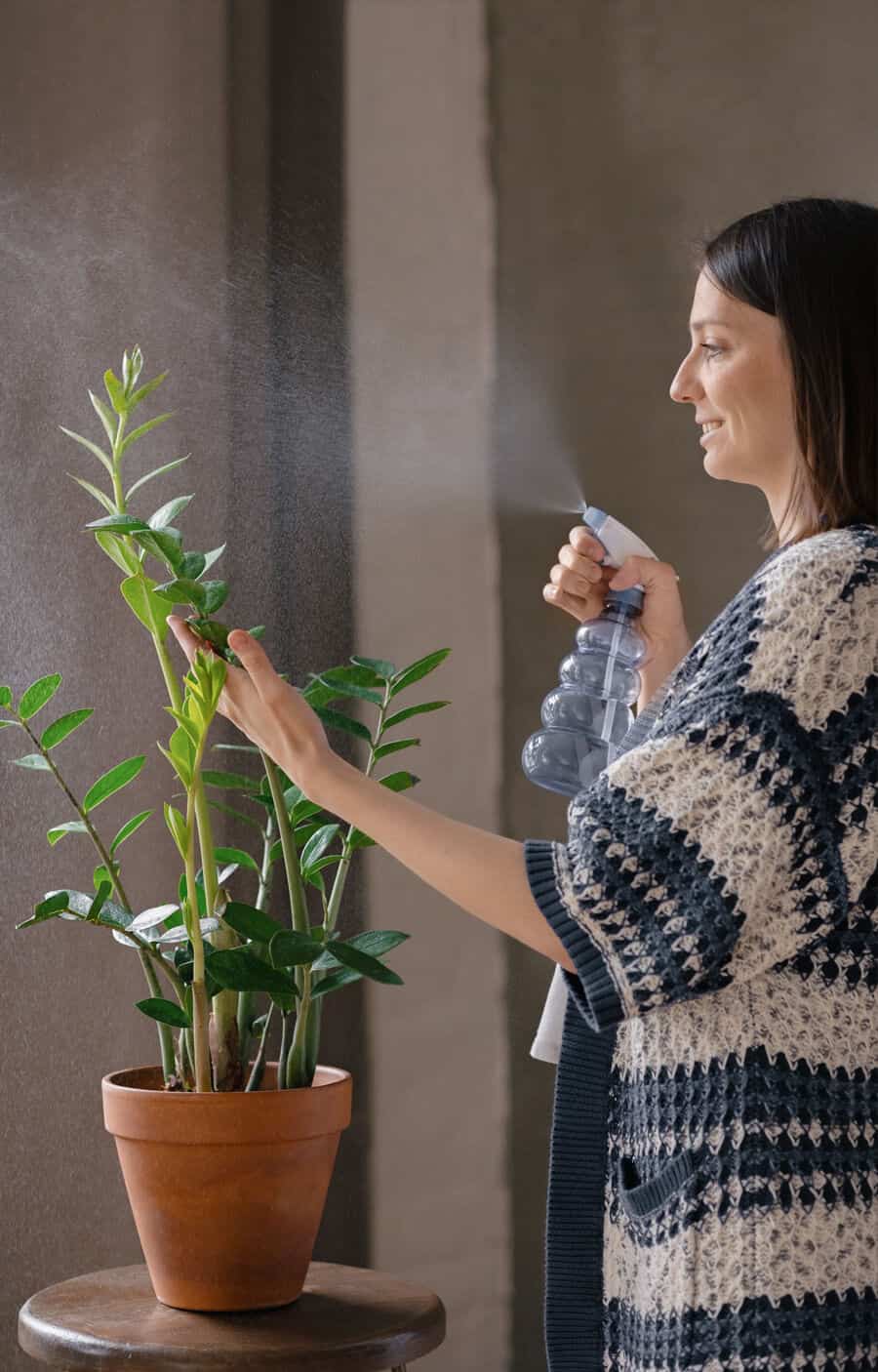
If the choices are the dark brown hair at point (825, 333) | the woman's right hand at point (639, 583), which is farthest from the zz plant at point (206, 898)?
the dark brown hair at point (825, 333)

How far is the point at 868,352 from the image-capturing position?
3.21 feet

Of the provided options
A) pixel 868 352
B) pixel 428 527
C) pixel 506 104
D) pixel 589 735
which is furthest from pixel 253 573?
pixel 868 352

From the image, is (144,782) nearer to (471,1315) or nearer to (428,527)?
(428,527)

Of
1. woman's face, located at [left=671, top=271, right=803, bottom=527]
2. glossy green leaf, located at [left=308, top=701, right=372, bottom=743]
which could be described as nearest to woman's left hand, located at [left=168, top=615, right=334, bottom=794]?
glossy green leaf, located at [left=308, top=701, right=372, bottom=743]

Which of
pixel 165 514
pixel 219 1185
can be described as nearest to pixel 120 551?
pixel 165 514

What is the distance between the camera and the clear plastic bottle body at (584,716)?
1.40 m

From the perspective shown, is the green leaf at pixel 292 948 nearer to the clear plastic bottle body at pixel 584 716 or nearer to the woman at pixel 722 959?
the woman at pixel 722 959

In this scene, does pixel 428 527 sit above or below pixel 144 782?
above

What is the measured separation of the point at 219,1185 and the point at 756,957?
1.48 feet

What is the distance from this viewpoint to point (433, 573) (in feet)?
5.55

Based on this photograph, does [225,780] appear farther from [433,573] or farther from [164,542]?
[433,573]

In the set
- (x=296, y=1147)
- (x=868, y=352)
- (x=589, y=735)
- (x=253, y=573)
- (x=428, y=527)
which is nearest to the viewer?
(x=868, y=352)

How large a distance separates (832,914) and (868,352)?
1.25 ft

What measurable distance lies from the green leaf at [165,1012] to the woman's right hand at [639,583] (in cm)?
46
